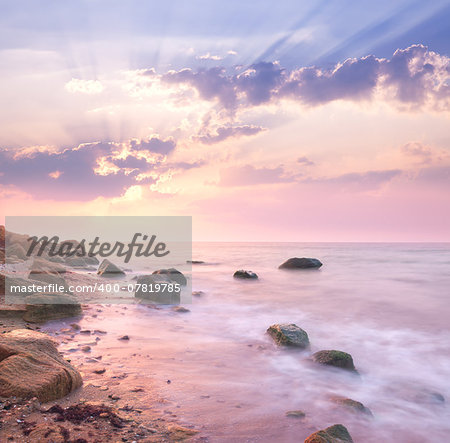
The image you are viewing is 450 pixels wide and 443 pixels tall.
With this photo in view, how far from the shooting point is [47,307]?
8977 mm

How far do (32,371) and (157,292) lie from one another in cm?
859

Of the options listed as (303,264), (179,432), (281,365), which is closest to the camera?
(179,432)

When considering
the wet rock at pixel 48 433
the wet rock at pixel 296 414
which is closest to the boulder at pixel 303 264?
the wet rock at pixel 296 414

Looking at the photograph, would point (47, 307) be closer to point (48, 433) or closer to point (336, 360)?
point (48, 433)

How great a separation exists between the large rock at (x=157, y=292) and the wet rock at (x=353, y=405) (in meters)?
8.40

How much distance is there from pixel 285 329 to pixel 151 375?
3.89m

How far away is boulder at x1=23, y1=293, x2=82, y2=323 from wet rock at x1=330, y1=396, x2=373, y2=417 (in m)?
7.20

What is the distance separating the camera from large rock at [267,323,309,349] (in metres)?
8.38

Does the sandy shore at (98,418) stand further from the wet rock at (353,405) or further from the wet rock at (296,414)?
the wet rock at (353,405)

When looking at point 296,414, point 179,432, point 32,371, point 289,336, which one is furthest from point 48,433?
point 289,336

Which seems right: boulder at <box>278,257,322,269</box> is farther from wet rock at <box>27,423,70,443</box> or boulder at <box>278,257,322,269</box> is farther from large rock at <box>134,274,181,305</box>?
wet rock at <box>27,423,70,443</box>

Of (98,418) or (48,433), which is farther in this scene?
(98,418)

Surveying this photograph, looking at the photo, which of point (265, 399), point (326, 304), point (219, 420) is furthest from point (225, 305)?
point (219, 420)

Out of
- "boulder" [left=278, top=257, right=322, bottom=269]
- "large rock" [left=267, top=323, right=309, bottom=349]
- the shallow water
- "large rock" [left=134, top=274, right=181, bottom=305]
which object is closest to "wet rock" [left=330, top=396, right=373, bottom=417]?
the shallow water
